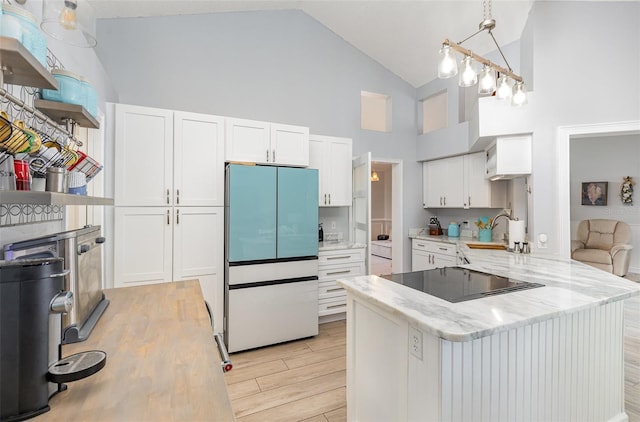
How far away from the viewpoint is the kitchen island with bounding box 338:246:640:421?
1.21 meters

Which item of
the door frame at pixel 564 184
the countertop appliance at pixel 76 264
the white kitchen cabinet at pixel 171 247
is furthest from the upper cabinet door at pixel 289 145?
the door frame at pixel 564 184

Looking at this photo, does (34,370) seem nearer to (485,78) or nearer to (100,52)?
(485,78)

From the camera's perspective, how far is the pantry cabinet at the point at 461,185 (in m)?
4.14

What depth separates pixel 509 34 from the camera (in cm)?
356

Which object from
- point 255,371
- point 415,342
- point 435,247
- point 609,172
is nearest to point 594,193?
point 609,172

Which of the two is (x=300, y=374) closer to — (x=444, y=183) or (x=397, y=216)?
(x=397, y=216)

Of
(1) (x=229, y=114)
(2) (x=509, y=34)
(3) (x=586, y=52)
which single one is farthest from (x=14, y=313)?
(2) (x=509, y=34)

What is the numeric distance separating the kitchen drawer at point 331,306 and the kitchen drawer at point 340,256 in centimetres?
43

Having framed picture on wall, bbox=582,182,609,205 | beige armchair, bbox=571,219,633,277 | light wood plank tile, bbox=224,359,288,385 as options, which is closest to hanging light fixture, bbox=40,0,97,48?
light wood plank tile, bbox=224,359,288,385

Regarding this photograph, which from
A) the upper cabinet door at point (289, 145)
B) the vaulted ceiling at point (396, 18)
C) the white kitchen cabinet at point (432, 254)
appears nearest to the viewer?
the vaulted ceiling at point (396, 18)

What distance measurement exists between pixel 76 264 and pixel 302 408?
1.70 m

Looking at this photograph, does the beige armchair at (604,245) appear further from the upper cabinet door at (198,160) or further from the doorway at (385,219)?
the upper cabinet door at (198,160)

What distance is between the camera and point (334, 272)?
11.7 feet

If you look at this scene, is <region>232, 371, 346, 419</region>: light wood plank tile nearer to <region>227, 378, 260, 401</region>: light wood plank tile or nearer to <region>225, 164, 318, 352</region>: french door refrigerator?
<region>227, 378, 260, 401</region>: light wood plank tile
